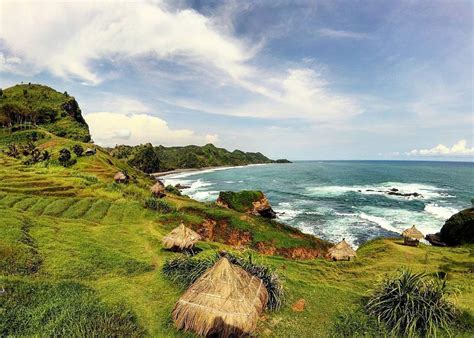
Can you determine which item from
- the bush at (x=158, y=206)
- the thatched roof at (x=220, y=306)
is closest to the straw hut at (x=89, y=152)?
the bush at (x=158, y=206)

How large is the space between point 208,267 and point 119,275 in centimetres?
539

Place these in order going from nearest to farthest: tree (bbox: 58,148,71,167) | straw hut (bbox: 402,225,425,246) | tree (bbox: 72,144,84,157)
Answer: straw hut (bbox: 402,225,425,246) → tree (bbox: 58,148,71,167) → tree (bbox: 72,144,84,157)

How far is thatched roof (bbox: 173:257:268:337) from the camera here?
1145 cm

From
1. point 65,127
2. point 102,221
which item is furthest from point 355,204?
point 65,127

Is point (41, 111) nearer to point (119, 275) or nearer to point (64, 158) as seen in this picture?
point (64, 158)

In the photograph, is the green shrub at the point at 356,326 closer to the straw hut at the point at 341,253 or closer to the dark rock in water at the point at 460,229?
the straw hut at the point at 341,253

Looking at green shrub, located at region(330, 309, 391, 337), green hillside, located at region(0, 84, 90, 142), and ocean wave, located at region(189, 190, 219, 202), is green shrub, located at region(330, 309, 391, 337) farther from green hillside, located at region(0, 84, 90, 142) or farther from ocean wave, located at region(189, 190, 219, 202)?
green hillside, located at region(0, 84, 90, 142)

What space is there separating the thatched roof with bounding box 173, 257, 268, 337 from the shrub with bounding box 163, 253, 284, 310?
156 centimetres

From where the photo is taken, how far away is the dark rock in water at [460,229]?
3656 centimetres

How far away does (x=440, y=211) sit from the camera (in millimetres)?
63625

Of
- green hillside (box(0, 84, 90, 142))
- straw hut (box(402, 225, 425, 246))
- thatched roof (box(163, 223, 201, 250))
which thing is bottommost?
straw hut (box(402, 225, 425, 246))

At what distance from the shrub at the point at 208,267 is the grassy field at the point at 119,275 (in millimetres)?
532

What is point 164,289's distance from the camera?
591 inches

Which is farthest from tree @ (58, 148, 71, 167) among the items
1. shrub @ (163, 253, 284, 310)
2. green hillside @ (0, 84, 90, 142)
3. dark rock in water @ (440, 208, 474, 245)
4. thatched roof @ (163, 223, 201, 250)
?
dark rock in water @ (440, 208, 474, 245)
